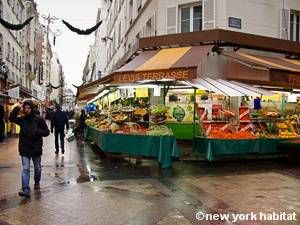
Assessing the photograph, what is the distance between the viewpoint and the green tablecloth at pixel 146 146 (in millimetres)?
12336

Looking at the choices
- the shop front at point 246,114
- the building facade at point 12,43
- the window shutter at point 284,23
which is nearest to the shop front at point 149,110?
the shop front at point 246,114

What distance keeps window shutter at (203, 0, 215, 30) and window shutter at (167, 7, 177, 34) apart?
53.6 inches

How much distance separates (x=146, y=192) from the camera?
29.2 ft

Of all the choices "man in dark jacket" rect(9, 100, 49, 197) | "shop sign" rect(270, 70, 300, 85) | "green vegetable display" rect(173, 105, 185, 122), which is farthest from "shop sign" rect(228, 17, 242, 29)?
"man in dark jacket" rect(9, 100, 49, 197)

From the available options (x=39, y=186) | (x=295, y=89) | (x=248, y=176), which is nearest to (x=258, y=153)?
(x=248, y=176)

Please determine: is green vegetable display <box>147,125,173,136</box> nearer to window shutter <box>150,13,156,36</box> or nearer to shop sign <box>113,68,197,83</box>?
shop sign <box>113,68,197,83</box>

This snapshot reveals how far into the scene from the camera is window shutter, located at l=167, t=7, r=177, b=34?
1797cm

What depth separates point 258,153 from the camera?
13.8 meters

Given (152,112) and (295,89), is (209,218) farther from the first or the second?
(295,89)

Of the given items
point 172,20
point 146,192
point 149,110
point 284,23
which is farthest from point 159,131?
point 284,23

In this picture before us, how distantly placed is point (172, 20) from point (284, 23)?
4.52 metres

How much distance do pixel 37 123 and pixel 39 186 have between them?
4.70 ft

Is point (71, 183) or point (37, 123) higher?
point (37, 123)

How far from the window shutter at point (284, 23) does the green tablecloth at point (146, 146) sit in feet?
26.6
